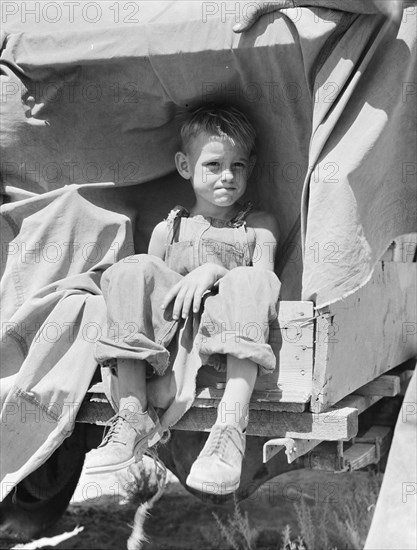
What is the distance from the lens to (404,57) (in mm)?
3141

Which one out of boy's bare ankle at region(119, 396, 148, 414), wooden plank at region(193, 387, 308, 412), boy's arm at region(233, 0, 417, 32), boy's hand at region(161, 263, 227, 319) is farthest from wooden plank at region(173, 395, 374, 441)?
boy's arm at region(233, 0, 417, 32)

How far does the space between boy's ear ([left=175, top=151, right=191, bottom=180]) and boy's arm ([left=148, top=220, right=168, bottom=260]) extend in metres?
0.21

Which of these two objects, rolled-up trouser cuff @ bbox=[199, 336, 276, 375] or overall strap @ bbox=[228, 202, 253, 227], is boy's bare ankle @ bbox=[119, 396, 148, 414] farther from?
overall strap @ bbox=[228, 202, 253, 227]

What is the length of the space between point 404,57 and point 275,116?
2.12 feet

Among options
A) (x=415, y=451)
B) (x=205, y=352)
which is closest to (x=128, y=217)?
(x=205, y=352)

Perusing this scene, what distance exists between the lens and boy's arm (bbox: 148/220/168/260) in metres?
3.69

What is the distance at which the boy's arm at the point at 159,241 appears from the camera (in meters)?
3.69

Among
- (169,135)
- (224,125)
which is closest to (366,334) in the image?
(224,125)

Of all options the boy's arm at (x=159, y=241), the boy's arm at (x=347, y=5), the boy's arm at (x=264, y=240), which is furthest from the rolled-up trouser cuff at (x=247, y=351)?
the boy's arm at (x=347, y=5)

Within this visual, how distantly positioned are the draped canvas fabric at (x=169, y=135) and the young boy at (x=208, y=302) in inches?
6.3

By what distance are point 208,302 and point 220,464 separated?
0.54 metres

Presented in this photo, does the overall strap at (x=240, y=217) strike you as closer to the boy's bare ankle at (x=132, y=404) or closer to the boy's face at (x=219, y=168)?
the boy's face at (x=219, y=168)

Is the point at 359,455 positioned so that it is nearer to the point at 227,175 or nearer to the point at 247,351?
the point at 247,351

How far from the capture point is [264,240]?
3.60 meters
